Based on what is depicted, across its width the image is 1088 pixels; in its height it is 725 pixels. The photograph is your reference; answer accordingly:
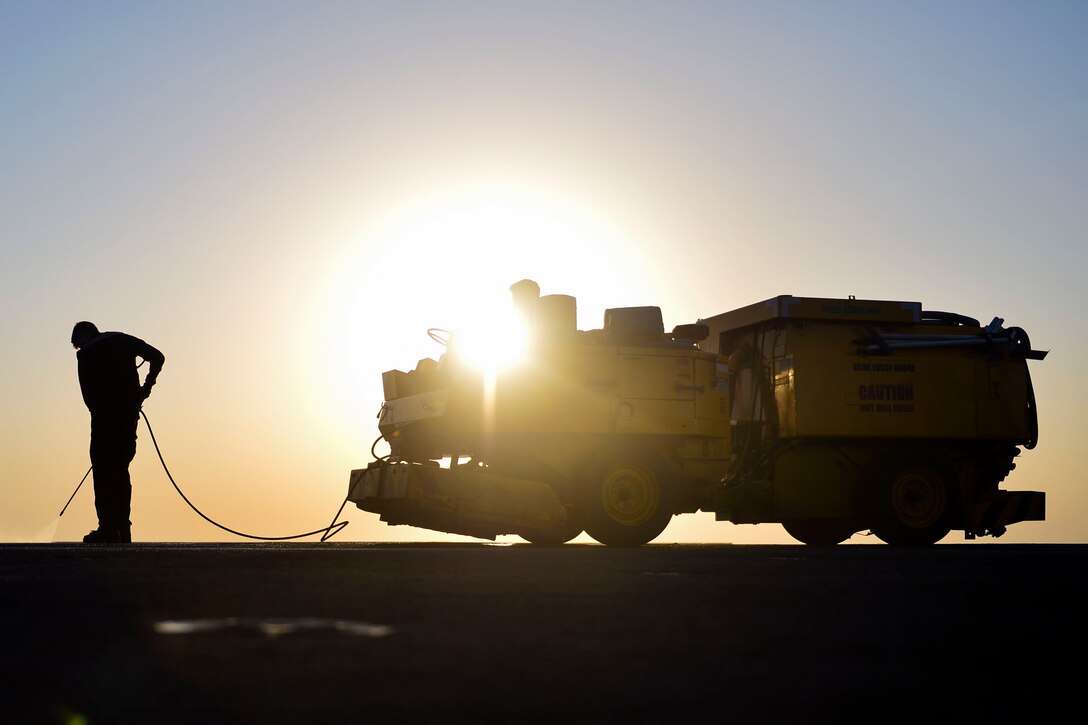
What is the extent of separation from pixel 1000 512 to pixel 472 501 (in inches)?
299

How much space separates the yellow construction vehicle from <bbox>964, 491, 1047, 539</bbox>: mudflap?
0.08ft

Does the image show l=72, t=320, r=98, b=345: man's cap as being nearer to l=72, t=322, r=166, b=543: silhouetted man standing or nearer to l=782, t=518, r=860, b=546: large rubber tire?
l=72, t=322, r=166, b=543: silhouetted man standing

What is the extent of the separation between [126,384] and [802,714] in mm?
13208

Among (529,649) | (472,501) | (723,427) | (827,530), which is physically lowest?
(529,649)

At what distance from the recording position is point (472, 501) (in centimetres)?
1466

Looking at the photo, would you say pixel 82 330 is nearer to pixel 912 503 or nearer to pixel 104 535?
pixel 104 535

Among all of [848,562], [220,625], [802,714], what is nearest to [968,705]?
[802,714]

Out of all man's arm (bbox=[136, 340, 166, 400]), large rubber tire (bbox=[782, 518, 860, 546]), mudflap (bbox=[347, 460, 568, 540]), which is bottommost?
large rubber tire (bbox=[782, 518, 860, 546])

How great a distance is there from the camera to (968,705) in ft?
11.0

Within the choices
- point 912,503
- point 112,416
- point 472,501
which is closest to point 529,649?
point 472,501

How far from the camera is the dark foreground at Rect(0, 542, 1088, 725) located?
3209 mm

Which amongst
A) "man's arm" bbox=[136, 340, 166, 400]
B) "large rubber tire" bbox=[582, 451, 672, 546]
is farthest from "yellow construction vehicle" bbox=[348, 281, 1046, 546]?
"man's arm" bbox=[136, 340, 166, 400]

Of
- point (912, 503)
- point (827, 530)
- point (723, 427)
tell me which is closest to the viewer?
point (723, 427)

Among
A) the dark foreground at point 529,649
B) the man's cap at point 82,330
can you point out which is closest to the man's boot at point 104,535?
the man's cap at point 82,330
